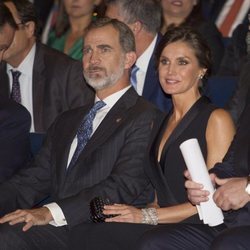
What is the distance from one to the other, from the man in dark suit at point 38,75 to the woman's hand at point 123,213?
137cm

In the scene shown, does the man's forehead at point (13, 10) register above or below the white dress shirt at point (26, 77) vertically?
above

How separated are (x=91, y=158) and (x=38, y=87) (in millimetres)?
1274

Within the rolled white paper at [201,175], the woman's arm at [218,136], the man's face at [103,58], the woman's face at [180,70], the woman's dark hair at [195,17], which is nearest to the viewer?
the rolled white paper at [201,175]

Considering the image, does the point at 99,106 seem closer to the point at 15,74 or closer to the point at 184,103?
the point at 184,103

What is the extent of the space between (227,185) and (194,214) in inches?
17.9

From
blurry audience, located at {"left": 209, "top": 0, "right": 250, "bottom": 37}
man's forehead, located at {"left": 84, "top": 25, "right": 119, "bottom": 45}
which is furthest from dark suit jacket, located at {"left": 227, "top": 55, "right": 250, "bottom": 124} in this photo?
blurry audience, located at {"left": 209, "top": 0, "right": 250, "bottom": 37}

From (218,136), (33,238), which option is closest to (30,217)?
(33,238)

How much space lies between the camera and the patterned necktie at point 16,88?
5.70 m

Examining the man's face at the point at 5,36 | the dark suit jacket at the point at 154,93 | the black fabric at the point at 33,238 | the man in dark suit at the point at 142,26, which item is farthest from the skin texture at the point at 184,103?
the man's face at the point at 5,36

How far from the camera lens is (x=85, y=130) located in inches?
186

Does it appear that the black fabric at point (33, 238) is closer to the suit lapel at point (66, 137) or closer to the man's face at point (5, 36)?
the suit lapel at point (66, 137)

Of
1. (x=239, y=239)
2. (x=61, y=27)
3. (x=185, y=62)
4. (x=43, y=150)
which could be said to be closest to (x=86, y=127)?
(x=43, y=150)

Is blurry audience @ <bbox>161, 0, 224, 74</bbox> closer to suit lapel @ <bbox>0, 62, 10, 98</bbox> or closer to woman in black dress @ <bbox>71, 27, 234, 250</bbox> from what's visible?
suit lapel @ <bbox>0, 62, 10, 98</bbox>

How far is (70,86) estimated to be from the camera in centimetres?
557
